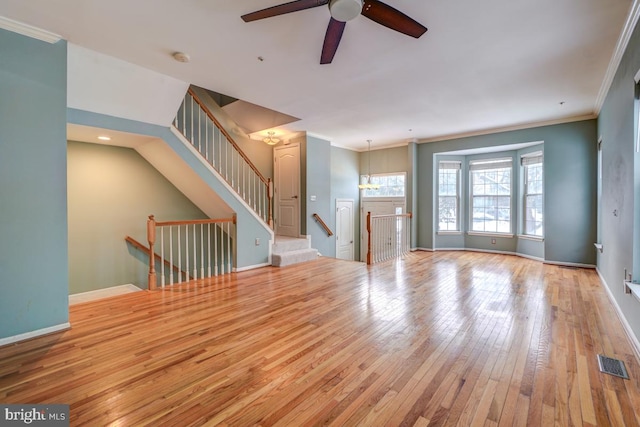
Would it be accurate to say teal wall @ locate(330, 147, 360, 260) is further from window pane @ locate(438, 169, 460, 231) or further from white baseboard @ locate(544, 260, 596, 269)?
white baseboard @ locate(544, 260, 596, 269)

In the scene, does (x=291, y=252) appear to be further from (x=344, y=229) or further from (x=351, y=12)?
(x=351, y=12)

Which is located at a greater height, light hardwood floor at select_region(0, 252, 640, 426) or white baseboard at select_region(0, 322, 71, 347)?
white baseboard at select_region(0, 322, 71, 347)

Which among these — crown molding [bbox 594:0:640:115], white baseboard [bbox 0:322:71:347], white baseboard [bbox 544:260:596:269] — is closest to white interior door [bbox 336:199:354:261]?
white baseboard [bbox 544:260:596:269]

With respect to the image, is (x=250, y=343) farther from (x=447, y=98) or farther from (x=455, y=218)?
(x=455, y=218)

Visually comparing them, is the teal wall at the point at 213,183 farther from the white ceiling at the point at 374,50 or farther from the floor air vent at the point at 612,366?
the floor air vent at the point at 612,366

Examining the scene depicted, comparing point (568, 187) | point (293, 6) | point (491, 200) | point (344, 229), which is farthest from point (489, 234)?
point (293, 6)

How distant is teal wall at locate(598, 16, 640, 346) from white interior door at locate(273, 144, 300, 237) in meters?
5.32

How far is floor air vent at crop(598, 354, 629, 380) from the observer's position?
83.7 inches

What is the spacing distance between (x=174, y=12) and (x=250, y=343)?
9.95 feet

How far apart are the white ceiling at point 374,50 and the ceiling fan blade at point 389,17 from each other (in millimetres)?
256

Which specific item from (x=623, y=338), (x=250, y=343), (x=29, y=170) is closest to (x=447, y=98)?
(x=623, y=338)

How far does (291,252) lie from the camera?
238 inches

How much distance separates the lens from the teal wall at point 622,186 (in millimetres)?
2627

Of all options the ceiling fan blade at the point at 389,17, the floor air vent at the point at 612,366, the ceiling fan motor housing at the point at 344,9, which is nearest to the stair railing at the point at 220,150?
the ceiling fan motor housing at the point at 344,9
